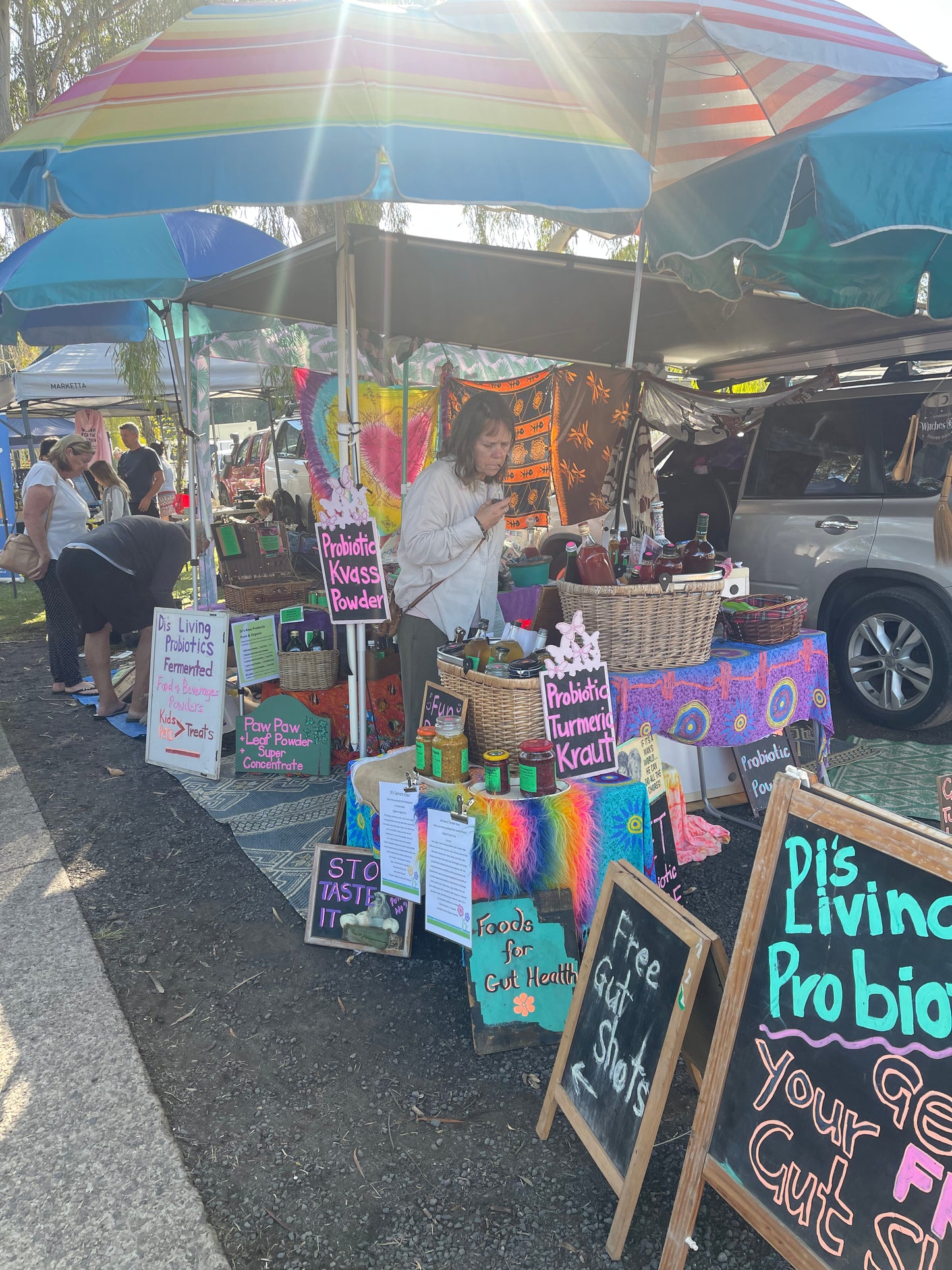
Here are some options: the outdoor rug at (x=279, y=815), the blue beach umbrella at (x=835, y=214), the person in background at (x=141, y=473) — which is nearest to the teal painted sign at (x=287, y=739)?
the outdoor rug at (x=279, y=815)

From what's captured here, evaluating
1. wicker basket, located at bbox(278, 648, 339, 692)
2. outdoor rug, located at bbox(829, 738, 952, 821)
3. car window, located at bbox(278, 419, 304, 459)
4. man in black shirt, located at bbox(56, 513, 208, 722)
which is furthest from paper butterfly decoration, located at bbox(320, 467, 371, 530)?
car window, located at bbox(278, 419, 304, 459)

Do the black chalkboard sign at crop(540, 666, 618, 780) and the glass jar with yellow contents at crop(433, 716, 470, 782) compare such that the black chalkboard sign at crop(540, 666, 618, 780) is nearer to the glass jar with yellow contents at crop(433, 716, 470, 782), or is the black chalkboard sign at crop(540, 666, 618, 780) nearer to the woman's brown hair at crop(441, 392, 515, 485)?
the glass jar with yellow contents at crop(433, 716, 470, 782)

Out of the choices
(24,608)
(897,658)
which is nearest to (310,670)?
(897,658)

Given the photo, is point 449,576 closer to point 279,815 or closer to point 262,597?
point 279,815

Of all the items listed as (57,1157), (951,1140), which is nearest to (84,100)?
(57,1157)

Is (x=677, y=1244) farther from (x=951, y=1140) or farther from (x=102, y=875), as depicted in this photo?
(x=102, y=875)

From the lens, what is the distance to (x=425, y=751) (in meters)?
2.62

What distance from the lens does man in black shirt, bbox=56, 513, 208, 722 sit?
4855mm

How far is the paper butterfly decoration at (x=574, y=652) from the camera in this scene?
8.23ft

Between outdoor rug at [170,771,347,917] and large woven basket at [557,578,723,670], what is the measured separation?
59.2 inches

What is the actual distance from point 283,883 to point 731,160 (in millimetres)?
3499

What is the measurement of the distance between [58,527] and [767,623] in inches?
203

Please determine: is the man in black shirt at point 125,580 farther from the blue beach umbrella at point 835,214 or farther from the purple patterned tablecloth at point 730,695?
the blue beach umbrella at point 835,214

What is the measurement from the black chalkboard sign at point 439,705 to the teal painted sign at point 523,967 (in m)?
0.64
